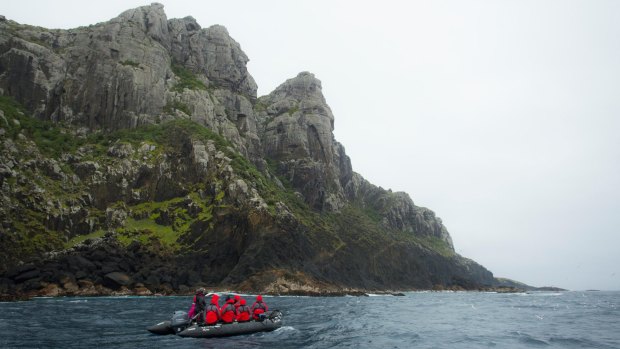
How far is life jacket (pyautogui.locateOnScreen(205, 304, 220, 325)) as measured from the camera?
30562 millimetres

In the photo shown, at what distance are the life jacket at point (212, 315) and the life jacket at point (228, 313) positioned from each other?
519 mm

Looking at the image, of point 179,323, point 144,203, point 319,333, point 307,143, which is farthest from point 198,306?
point 307,143

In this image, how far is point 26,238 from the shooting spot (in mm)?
78375

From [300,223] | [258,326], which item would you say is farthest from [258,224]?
[258,326]

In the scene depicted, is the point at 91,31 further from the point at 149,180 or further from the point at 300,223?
the point at 300,223

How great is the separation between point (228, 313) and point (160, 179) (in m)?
79.1

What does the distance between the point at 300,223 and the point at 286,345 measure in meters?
84.1

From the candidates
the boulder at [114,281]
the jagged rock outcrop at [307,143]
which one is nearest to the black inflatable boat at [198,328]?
the boulder at [114,281]

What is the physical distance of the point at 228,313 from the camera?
3169 centimetres

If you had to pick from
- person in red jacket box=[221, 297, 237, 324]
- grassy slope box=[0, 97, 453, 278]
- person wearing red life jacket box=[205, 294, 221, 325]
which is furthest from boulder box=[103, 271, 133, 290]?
person wearing red life jacket box=[205, 294, 221, 325]

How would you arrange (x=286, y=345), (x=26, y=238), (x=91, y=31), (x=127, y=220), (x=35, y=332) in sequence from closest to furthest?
(x=286, y=345) → (x=35, y=332) → (x=26, y=238) → (x=127, y=220) → (x=91, y=31)

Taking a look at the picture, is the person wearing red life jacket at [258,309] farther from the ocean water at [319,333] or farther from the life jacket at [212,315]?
the life jacket at [212,315]

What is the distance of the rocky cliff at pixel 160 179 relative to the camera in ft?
272

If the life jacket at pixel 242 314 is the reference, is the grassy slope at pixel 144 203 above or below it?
above
